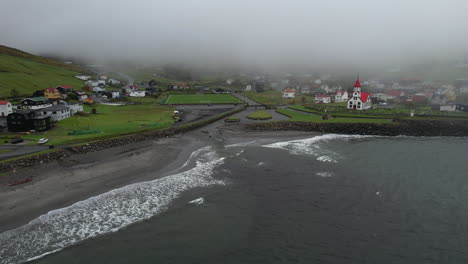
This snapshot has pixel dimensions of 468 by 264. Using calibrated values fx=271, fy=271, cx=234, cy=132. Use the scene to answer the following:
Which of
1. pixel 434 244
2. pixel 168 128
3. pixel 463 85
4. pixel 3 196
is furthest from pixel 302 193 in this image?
pixel 463 85

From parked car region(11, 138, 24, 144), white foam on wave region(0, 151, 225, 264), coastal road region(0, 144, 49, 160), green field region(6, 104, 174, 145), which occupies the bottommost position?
white foam on wave region(0, 151, 225, 264)

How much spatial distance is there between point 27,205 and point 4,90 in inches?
2838

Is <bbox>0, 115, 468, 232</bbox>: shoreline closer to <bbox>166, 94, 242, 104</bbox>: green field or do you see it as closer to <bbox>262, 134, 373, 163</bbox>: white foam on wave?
<bbox>262, 134, 373, 163</bbox>: white foam on wave

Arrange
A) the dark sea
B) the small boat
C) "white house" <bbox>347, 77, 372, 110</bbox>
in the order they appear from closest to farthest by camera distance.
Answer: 1. the dark sea
2. the small boat
3. "white house" <bbox>347, 77, 372, 110</bbox>

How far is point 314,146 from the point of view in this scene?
123 feet

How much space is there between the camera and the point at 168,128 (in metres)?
43.8

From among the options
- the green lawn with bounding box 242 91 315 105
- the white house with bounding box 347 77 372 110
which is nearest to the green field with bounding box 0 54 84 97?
the green lawn with bounding box 242 91 315 105

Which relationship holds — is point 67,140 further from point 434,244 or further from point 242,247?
point 434,244

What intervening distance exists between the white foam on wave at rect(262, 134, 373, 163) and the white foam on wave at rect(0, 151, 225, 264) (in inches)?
540

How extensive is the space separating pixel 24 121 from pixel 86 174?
19261 mm

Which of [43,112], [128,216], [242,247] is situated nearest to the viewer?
[242,247]

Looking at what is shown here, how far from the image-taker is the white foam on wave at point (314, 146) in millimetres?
32594

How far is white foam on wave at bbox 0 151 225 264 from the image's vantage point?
1591 centimetres

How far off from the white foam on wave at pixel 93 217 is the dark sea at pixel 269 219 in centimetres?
7
